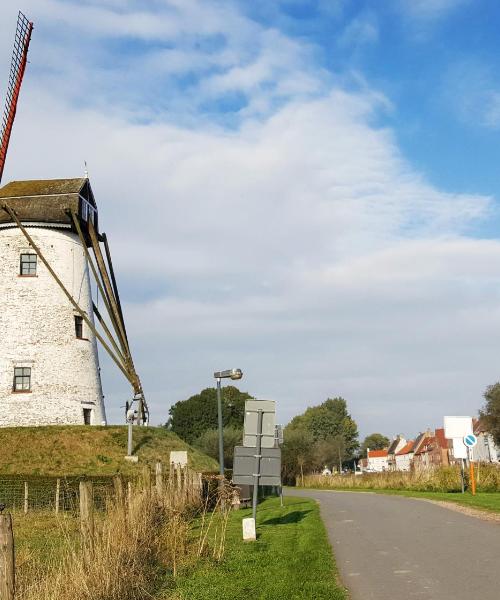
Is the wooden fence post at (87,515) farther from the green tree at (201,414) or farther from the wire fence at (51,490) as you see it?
the green tree at (201,414)

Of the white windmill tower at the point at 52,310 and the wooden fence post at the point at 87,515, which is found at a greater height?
the white windmill tower at the point at 52,310

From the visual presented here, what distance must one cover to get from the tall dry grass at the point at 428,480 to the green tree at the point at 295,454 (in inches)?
896

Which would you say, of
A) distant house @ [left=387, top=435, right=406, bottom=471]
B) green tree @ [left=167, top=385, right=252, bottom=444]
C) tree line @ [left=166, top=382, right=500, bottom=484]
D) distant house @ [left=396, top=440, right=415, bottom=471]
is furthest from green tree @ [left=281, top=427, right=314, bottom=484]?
distant house @ [left=387, top=435, right=406, bottom=471]

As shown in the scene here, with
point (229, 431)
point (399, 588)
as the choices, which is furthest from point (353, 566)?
point (229, 431)

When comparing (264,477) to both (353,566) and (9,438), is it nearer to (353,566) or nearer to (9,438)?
(353,566)

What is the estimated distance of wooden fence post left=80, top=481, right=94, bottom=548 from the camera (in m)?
10.3

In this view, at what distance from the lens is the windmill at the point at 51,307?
118 ft

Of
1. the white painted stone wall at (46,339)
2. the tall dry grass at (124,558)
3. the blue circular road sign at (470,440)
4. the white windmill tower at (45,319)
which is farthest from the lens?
the white windmill tower at (45,319)

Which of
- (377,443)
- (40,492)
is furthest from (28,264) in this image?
(377,443)

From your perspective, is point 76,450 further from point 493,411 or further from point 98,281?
point 493,411

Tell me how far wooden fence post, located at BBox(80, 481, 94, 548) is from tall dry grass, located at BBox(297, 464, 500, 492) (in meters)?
20.8

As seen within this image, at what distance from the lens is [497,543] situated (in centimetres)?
1281

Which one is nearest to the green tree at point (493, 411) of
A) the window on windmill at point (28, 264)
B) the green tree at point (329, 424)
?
the window on windmill at point (28, 264)

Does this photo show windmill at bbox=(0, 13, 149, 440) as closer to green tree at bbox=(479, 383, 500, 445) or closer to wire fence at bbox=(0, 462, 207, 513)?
wire fence at bbox=(0, 462, 207, 513)
